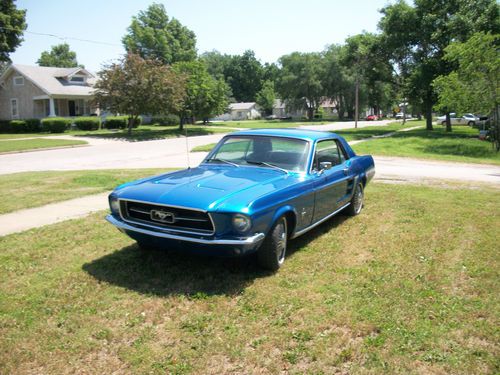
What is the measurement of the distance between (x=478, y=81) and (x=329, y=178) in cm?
1746

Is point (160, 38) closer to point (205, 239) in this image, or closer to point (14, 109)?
point (14, 109)

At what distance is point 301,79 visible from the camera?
267ft

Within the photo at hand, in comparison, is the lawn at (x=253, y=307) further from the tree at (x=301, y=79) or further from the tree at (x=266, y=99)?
the tree at (x=266, y=99)

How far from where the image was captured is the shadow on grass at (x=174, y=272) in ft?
15.0

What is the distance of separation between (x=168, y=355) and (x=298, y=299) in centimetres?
143

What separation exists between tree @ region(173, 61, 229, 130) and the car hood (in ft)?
112

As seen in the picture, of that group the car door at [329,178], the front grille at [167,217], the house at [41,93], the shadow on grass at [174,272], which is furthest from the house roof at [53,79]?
the front grille at [167,217]

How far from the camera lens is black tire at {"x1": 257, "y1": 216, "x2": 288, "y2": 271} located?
486cm

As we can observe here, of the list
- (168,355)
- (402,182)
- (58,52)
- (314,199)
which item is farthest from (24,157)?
(58,52)

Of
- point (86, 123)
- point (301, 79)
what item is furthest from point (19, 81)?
point (301, 79)

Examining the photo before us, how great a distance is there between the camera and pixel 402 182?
1176 cm

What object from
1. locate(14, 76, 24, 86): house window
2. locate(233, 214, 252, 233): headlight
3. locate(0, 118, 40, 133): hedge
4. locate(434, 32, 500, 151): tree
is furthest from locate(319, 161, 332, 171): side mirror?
locate(14, 76, 24, 86): house window

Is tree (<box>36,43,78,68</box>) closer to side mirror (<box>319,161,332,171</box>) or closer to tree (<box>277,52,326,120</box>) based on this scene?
tree (<box>277,52,326,120</box>)

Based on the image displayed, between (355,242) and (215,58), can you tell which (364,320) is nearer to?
(355,242)
